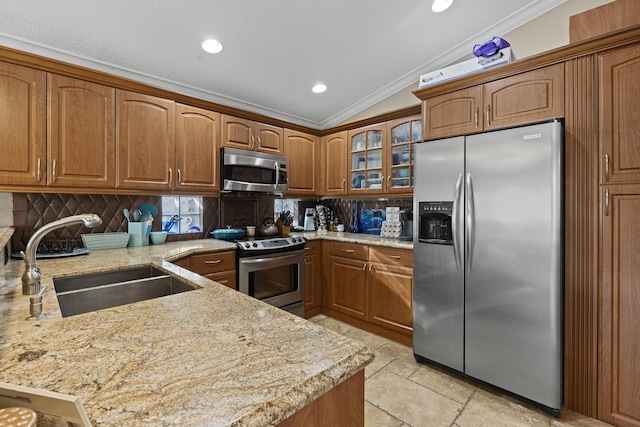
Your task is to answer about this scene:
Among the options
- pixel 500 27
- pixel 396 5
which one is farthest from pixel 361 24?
pixel 500 27

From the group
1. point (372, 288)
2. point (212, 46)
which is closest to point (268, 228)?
point (372, 288)

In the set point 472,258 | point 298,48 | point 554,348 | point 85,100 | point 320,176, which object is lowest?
point 554,348

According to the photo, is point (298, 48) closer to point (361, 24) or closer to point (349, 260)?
point (361, 24)

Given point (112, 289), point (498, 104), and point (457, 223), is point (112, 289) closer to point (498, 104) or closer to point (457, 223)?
point (457, 223)

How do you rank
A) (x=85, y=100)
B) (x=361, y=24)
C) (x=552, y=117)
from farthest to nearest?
(x=361, y=24), (x=85, y=100), (x=552, y=117)

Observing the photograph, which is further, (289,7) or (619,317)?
(289,7)

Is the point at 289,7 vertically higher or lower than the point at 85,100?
higher

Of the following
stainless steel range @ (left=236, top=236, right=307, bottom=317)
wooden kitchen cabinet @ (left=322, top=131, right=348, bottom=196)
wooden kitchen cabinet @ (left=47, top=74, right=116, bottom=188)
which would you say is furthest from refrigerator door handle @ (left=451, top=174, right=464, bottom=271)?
wooden kitchen cabinet @ (left=47, top=74, right=116, bottom=188)

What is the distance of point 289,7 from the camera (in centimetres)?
211

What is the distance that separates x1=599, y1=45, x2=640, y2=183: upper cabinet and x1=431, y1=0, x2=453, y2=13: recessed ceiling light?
108cm

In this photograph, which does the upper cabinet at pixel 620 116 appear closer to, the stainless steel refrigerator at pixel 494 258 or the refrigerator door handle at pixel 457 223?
the stainless steel refrigerator at pixel 494 258

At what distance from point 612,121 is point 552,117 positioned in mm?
274

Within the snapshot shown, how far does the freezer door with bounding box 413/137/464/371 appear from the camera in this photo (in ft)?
6.98

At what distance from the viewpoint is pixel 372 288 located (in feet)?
9.57
